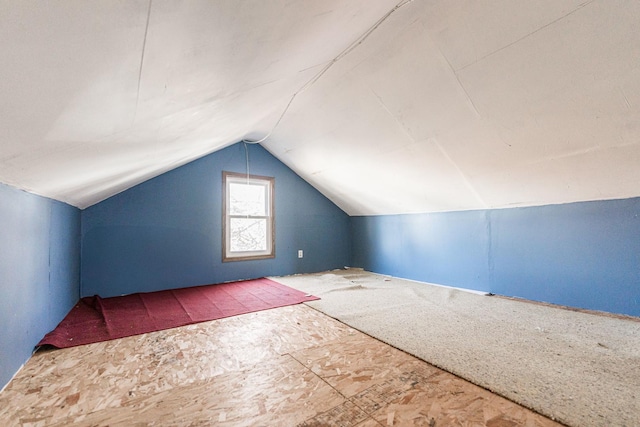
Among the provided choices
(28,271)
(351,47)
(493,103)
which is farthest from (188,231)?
(493,103)

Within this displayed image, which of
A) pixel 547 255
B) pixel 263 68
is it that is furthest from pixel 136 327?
pixel 547 255

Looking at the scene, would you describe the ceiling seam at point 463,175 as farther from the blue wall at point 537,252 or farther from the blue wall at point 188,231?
the blue wall at point 188,231

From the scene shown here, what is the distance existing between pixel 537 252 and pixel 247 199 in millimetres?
3878

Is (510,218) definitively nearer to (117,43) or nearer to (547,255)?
(547,255)

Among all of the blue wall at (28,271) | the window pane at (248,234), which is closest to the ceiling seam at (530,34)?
the blue wall at (28,271)

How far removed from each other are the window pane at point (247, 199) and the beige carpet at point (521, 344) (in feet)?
6.05

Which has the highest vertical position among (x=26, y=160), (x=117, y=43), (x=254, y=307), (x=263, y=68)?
(x=263, y=68)

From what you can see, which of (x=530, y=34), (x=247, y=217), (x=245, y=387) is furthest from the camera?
(x=247, y=217)

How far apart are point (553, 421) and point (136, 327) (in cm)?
280

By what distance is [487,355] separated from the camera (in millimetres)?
1786

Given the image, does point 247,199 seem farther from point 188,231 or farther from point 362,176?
point 362,176

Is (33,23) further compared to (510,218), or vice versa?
(510,218)

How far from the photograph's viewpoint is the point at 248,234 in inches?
177

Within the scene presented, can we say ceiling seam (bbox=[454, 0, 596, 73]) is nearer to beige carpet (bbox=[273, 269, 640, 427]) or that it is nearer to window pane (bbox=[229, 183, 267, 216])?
beige carpet (bbox=[273, 269, 640, 427])
